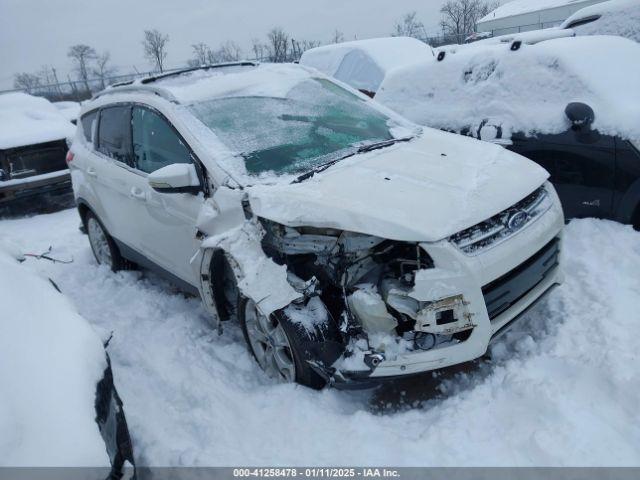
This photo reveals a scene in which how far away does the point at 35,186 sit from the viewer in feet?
24.4

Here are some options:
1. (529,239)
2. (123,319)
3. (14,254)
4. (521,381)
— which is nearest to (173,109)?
(14,254)

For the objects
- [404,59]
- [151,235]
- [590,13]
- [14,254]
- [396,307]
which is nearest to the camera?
[396,307]

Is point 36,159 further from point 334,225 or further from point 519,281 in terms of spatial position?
point 519,281

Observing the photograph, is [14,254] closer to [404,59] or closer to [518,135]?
Result: [518,135]

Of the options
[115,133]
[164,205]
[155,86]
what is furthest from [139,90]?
[164,205]

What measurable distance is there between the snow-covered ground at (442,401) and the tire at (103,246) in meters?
1.38

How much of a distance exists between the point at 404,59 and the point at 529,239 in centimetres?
761

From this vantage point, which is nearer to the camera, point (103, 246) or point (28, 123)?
point (103, 246)

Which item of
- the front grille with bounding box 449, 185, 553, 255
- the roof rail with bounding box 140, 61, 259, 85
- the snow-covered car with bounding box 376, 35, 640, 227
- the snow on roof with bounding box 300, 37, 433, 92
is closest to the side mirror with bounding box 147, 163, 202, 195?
the roof rail with bounding box 140, 61, 259, 85

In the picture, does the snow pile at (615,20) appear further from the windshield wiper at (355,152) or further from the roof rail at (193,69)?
the roof rail at (193,69)

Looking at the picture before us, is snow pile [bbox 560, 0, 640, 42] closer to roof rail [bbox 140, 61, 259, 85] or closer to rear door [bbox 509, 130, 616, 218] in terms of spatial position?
rear door [bbox 509, 130, 616, 218]

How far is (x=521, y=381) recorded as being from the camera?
265 cm

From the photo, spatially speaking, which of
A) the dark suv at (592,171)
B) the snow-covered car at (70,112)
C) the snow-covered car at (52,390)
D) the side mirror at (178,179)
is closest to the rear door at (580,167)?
the dark suv at (592,171)

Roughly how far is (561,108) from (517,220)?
6.48 ft
